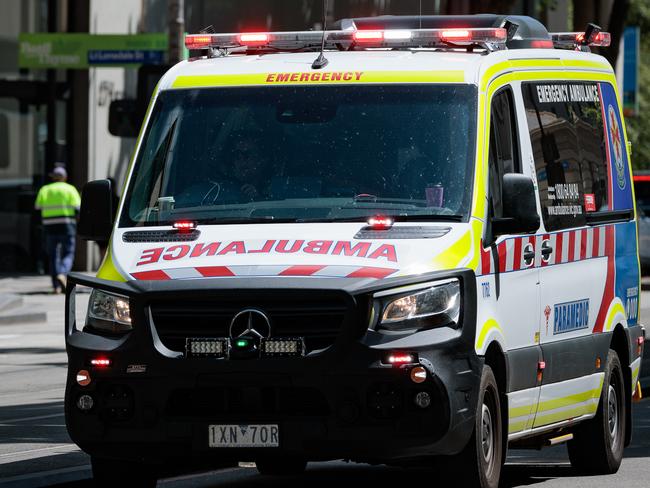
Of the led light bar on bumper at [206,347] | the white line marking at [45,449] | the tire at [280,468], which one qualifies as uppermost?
the led light bar on bumper at [206,347]

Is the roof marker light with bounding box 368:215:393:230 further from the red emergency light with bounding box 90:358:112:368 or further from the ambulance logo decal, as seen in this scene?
the ambulance logo decal

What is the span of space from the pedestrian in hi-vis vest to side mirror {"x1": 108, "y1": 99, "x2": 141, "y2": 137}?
7265mm

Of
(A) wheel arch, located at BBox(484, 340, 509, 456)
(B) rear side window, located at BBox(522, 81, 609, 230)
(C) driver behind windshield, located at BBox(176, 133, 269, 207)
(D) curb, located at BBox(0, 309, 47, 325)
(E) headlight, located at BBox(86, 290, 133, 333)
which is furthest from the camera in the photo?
(D) curb, located at BBox(0, 309, 47, 325)

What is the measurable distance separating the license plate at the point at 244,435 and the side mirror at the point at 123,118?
10518 mm

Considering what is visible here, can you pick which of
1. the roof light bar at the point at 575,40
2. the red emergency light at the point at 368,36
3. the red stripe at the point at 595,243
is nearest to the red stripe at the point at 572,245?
the red stripe at the point at 595,243

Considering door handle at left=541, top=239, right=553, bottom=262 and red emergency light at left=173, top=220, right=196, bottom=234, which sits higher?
red emergency light at left=173, top=220, right=196, bottom=234

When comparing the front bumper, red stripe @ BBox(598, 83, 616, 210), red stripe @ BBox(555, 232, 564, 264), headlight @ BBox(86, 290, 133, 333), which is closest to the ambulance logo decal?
red stripe @ BBox(598, 83, 616, 210)

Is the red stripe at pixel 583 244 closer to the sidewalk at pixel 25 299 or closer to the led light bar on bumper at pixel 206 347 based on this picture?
the led light bar on bumper at pixel 206 347

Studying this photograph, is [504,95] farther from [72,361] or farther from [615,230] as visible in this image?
[72,361]

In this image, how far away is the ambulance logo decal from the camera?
36.2ft

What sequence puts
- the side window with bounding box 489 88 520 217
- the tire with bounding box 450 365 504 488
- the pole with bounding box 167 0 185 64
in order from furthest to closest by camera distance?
the pole with bounding box 167 0 185 64 → the side window with bounding box 489 88 520 217 → the tire with bounding box 450 365 504 488

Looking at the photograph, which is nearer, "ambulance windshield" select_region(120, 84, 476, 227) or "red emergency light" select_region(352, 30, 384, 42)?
"ambulance windshield" select_region(120, 84, 476, 227)

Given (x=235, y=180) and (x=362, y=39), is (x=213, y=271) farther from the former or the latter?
(x=362, y=39)

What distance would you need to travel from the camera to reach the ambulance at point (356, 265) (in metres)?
7.66
